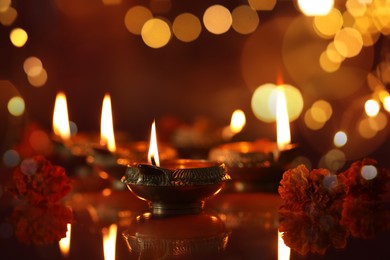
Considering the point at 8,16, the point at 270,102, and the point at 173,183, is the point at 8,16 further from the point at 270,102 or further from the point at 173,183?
the point at 173,183

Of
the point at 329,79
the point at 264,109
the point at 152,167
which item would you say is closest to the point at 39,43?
the point at 264,109

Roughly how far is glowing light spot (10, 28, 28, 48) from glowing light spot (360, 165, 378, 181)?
1.59 m

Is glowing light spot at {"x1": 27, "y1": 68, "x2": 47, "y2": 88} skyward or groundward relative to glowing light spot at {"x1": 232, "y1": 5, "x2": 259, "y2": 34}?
groundward

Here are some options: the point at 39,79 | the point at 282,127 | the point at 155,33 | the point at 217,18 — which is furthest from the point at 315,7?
the point at 282,127

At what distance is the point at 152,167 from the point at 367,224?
38 centimetres

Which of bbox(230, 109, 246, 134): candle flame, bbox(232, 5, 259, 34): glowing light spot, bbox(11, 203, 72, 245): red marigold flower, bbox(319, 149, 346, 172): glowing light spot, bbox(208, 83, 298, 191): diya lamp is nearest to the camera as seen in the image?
bbox(11, 203, 72, 245): red marigold flower

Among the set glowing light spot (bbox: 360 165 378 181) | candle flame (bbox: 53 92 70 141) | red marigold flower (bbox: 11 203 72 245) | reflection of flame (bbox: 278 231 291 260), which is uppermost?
candle flame (bbox: 53 92 70 141)

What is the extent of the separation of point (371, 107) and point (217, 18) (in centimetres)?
70

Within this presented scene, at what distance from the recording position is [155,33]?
2.78 m

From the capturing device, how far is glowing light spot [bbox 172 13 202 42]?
2738 mm

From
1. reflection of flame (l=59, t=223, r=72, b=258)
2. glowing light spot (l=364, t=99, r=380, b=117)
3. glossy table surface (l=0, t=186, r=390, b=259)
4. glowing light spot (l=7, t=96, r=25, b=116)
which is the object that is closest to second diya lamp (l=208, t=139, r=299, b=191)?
glossy table surface (l=0, t=186, r=390, b=259)

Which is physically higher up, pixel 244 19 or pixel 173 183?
pixel 244 19

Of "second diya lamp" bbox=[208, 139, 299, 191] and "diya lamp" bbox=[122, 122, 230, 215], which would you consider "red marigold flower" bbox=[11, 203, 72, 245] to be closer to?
"diya lamp" bbox=[122, 122, 230, 215]

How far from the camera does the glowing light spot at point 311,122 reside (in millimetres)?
2648
